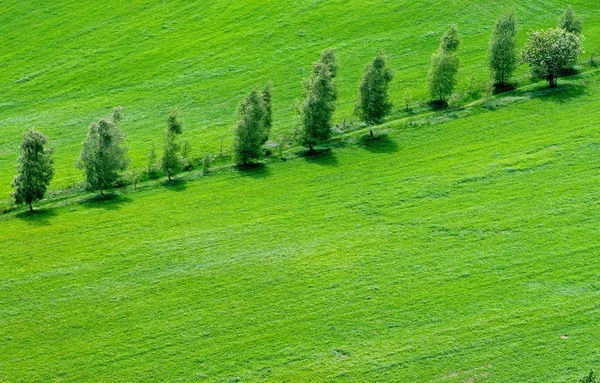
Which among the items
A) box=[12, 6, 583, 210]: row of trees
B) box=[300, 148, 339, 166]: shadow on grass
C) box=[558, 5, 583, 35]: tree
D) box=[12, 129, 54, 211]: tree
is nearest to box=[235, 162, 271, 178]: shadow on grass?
box=[12, 6, 583, 210]: row of trees

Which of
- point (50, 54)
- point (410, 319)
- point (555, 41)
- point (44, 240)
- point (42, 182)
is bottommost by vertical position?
point (410, 319)

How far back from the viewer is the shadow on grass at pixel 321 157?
11825cm

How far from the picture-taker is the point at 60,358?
3319 inches

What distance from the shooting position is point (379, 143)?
121562mm

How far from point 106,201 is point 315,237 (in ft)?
103

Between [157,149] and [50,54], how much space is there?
44811 millimetres

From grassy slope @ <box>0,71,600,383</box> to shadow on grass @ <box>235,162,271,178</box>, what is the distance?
727 mm

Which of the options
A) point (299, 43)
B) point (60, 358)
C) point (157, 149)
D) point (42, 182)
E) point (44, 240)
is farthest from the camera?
point (299, 43)

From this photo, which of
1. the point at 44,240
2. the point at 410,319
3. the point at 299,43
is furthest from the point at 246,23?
the point at 410,319

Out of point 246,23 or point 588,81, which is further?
point 246,23

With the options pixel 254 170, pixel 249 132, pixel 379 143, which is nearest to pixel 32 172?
pixel 249 132

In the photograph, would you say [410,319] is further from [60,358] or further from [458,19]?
[458,19]

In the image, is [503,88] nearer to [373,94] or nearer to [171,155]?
[373,94]

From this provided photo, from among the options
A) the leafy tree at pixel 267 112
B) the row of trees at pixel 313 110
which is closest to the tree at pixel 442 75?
the row of trees at pixel 313 110
